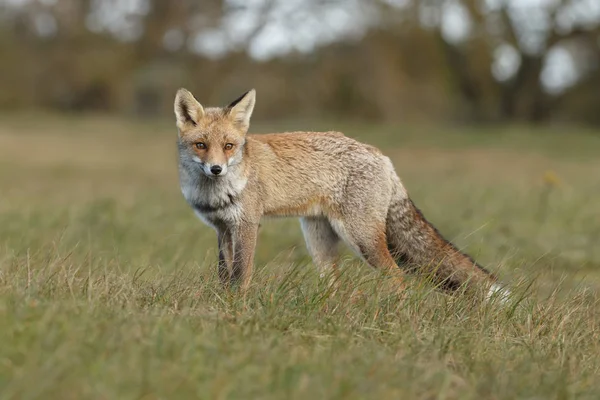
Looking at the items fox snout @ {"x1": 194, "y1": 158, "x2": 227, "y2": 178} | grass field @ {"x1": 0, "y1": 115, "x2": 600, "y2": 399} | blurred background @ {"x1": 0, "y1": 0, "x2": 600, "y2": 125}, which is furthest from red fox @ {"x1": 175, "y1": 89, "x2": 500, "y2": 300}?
blurred background @ {"x1": 0, "y1": 0, "x2": 600, "y2": 125}

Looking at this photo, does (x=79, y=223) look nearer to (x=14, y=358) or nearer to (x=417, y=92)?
(x=14, y=358)

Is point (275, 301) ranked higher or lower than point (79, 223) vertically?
higher

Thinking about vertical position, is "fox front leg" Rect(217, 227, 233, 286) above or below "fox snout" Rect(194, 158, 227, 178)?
below

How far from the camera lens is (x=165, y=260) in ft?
27.7

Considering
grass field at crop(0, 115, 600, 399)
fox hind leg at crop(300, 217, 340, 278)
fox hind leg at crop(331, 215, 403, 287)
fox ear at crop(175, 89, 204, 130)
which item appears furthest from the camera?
fox hind leg at crop(300, 217, 340, 278)

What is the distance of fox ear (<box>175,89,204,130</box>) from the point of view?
6398 mm

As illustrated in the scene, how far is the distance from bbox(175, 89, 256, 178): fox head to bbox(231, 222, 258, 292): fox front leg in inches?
19.0

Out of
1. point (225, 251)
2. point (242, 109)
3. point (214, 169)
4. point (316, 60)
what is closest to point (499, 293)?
point (225, 251)

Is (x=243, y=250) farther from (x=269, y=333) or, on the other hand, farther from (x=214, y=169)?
(x=269, y=333)

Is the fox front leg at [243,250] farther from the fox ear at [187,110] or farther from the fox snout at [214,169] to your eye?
the fox ear at [187,110]

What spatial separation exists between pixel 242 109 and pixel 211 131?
37 centimetres

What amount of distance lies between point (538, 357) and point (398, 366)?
1041 millimetres

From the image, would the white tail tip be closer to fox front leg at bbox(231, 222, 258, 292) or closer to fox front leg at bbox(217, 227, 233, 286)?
fox front leg at bbox(231, 222, 258, 292)

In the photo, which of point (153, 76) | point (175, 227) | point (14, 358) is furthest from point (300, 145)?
point (153, 76)
